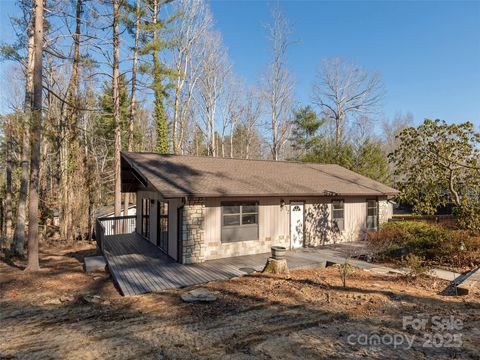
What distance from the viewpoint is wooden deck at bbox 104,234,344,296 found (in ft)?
24.3

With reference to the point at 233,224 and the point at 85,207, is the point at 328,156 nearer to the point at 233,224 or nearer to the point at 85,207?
the point at 233,224

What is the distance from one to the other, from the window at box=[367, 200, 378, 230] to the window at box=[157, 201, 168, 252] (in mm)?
9649

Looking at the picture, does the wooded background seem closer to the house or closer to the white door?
the house

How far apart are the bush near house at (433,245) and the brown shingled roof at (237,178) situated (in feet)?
8.20

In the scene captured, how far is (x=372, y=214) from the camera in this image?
14383 mm

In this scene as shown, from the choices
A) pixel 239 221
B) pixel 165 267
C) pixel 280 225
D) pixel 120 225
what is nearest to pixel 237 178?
pixel 239 221

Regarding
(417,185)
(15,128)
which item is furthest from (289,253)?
(15,128)

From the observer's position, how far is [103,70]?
53.8 ft

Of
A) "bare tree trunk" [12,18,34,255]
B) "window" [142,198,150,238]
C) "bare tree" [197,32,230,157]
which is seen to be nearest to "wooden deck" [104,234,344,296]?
"window" [142,198,150,238]

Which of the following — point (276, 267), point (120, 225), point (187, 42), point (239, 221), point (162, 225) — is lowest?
point (276, 267)

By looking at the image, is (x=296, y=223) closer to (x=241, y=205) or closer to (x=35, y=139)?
(x=241, y=205)

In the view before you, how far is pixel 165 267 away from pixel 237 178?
4.34m

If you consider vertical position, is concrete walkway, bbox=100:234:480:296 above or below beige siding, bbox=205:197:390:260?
below

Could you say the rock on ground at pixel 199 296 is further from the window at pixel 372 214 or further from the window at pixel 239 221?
the window at pixel 372 214
